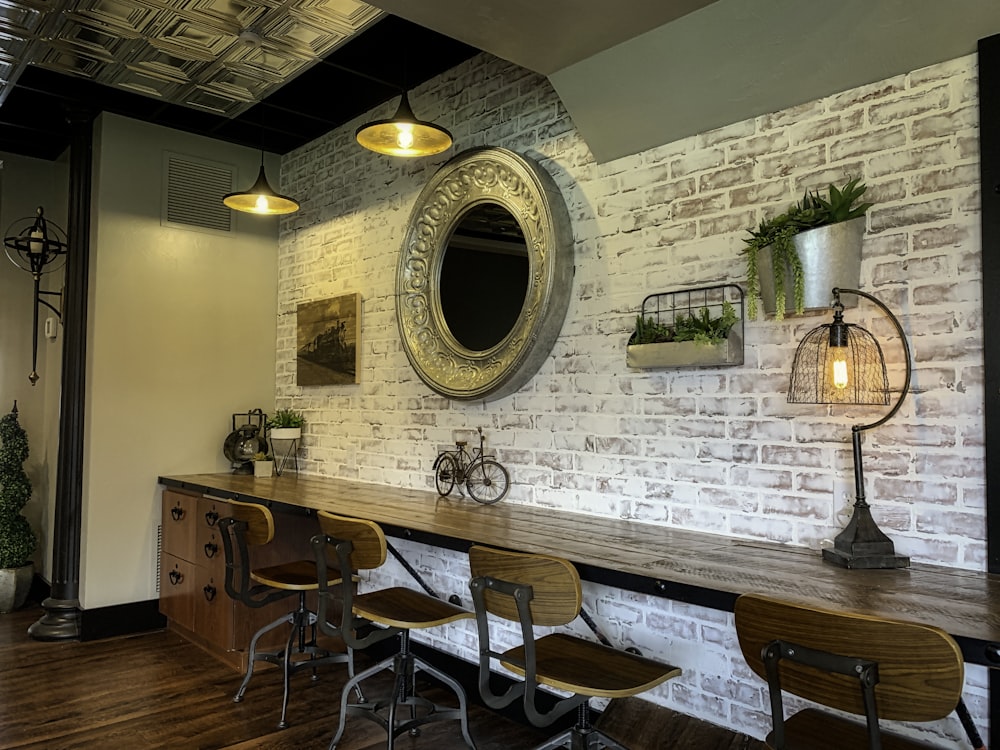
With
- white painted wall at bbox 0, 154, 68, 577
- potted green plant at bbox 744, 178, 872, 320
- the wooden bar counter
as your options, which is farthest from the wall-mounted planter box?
white painted wall at bbox 0, 154, 68, 577

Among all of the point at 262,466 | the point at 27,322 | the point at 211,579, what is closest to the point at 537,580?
the point at 211,579

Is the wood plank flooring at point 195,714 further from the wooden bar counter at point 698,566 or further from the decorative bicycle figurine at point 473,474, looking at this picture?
the decorative bicycle figurine at point 473,474

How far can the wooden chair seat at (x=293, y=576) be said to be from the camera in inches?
121

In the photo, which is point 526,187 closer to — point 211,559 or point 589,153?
point 589,153

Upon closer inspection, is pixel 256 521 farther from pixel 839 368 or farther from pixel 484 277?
pixel 839 368

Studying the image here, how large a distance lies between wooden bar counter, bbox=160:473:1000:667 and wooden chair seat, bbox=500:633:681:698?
0.28 m

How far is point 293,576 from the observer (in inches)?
126

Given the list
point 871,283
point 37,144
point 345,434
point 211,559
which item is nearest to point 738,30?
point 871,283

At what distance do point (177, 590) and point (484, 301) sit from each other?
98.9 inches

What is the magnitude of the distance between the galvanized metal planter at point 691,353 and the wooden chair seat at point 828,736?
1.04 m

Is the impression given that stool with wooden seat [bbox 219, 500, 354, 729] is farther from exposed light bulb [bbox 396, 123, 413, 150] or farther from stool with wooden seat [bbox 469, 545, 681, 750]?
exposed light bulb [bbox 396, 123, 413, 150]

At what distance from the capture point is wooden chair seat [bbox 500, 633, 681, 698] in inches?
76.2

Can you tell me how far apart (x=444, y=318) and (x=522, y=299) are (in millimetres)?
556

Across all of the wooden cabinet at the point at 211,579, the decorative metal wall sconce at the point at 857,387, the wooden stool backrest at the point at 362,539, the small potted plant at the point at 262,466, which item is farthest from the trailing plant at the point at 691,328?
the small potted plant at the point at 262,466
